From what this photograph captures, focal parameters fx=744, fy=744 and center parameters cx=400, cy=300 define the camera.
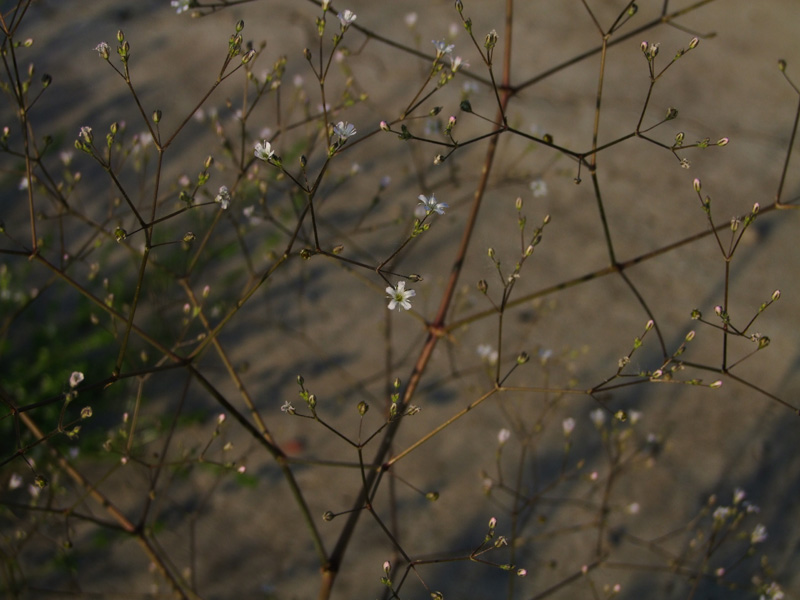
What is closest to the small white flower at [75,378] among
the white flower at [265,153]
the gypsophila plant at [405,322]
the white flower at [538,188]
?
the gypsophila plant at [405,322]

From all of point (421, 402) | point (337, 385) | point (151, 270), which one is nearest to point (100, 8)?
point (151, 270)

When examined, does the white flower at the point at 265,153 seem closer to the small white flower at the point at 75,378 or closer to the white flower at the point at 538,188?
the small white flower at the point at 75,378

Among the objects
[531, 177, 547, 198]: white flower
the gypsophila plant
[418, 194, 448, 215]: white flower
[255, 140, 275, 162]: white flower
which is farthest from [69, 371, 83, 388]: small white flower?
[531, 177, 547, 198]: white flower

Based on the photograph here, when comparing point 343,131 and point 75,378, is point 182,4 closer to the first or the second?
point 343,131

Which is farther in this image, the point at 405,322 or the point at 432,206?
the point at 405,322

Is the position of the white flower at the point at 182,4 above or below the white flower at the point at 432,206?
above

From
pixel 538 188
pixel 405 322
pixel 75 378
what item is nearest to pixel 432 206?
pixel 75 378

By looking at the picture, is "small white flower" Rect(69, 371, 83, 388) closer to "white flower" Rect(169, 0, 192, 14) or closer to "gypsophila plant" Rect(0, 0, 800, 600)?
"gypsophila plant" Rect(0, 0, 800, 600)

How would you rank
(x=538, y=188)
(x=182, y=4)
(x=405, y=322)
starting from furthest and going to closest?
1. (x=405, y=322)
2. (x=538, y=188)
3. (x=182, y=4)

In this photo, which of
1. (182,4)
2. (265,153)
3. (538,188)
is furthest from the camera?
(538,188)

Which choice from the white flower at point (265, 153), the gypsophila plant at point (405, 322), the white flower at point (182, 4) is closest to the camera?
the white flower at point (265, 153)
